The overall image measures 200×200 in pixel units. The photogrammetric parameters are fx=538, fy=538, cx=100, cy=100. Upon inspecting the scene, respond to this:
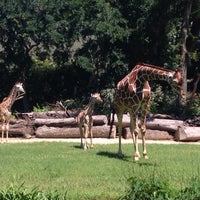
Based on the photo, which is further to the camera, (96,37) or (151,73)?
(96,37)

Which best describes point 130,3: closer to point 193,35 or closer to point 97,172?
point 193,35

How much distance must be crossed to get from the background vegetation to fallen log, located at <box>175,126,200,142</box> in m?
3.93

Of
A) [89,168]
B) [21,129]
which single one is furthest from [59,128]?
[89,168]

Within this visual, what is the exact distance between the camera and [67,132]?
19250mm

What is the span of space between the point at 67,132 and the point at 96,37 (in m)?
5.68

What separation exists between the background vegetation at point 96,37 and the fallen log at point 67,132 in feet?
13.4

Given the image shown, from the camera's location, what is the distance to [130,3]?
23547 millimetres

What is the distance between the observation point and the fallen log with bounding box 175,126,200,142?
18.2 metres

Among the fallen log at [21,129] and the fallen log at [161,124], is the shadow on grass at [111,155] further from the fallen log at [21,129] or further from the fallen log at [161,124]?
the fallen log at [21,129]

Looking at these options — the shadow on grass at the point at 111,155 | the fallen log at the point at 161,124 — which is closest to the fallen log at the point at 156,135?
the fallen log at the point at 161,124

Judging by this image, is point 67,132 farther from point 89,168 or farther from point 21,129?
point 89,168

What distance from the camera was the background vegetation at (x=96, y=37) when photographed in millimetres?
22578

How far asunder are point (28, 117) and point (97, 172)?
10044 millimetres

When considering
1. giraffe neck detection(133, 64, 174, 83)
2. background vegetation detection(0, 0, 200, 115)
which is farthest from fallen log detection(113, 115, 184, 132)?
giraffe neck detection(133, 64, 174, 83)
